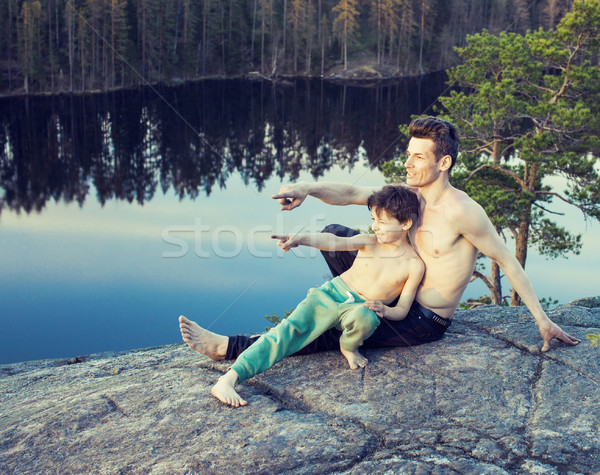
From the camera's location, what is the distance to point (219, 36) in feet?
193

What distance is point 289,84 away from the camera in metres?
59.0

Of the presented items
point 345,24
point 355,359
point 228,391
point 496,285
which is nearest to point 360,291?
point 355,359

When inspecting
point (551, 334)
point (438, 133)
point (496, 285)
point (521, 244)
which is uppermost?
point (438, 133)

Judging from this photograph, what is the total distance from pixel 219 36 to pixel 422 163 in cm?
5818

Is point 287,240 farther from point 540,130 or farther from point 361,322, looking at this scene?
point 540,130

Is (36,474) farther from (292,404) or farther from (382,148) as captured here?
(382,148)

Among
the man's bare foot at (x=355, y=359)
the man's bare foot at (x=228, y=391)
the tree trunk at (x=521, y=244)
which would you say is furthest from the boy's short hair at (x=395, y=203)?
the tree trunk at (x=521, y=244)

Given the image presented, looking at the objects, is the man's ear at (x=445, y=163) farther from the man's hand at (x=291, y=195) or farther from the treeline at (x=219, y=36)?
the treeline at (x=219, y=36)

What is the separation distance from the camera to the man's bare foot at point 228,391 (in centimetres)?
379

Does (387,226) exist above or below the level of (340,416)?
above

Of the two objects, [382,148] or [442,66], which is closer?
[382,148]

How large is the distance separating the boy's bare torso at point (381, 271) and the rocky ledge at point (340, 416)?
18.2 inches

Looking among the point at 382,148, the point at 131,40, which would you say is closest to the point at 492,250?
the point at 382,148

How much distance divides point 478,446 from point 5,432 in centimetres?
274
